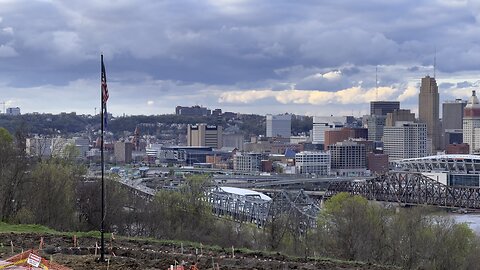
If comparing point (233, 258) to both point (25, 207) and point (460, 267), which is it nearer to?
point (460, 267)

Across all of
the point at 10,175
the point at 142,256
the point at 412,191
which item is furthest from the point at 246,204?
the point at 142,256

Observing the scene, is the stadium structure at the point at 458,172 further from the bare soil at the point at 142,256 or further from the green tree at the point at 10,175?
the bare soil at the point at 142,256

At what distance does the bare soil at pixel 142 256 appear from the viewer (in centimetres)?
2184

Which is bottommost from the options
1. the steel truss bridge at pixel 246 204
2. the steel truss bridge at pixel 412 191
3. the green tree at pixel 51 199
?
the steel truss bridge at pixel 412 191

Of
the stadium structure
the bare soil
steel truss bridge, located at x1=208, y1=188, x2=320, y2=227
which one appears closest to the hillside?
the bare soil

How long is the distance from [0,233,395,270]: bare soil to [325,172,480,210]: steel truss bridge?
131772mm

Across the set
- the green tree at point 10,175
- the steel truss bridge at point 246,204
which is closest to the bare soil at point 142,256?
the green tree at point 10,175

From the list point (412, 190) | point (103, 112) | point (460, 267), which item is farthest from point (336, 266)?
point (412, 190)

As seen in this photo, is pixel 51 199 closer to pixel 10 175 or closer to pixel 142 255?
pixel 10 175

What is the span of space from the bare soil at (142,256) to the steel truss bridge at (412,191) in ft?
432

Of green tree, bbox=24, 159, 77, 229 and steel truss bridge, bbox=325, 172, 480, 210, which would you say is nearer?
green tree, bbox=24, 159, 77, 229

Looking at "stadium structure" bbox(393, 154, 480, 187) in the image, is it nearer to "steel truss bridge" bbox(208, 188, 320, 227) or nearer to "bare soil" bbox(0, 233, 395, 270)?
"steel truss bridge" bbox(208, 188, 320, 227)

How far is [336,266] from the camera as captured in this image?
24938mm

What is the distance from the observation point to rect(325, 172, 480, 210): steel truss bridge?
6407 inches
